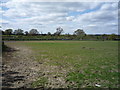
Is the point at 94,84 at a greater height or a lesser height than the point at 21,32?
lesser

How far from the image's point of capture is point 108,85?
3908 mm

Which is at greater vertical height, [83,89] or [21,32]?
[21,32]

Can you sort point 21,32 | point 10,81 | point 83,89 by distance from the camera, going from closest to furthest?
point 83,89 → point 10,81 → point 21,32

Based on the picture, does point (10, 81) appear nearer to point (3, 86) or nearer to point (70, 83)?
point (3, 86)

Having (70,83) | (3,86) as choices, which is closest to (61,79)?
(70,83)

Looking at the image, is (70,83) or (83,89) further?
(70,83)

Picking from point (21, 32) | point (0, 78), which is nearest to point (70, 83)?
point (0, 78)

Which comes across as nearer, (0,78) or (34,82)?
(34,82)

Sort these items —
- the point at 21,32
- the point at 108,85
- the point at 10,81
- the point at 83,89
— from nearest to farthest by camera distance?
the point at 83,89 → the point at 108,85 → the point at 10,81 → the point at 21,32

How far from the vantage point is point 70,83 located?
13.2 feet

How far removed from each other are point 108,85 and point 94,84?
17.9 inches

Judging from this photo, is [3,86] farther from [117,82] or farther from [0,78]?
[117,82]

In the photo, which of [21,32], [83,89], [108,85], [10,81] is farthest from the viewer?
[21,32]

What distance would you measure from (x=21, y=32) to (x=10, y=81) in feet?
241
